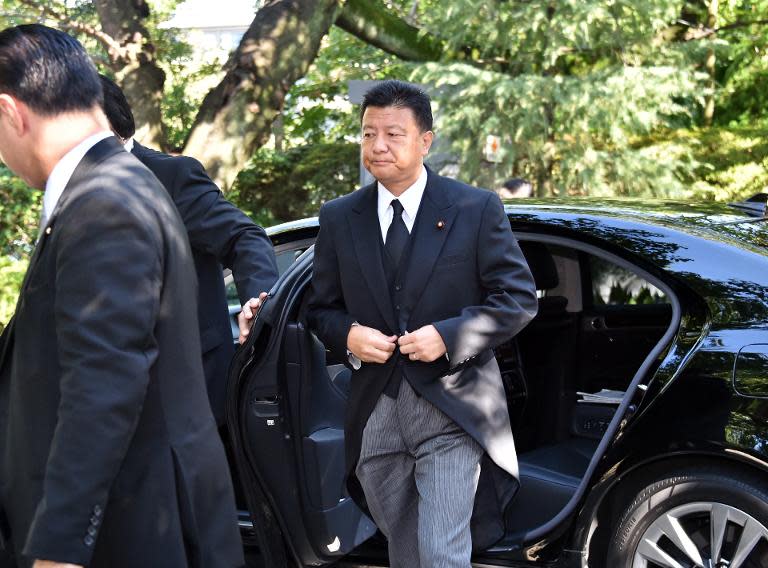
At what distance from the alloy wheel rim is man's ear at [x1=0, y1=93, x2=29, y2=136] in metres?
→ 2.18

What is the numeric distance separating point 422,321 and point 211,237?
2.81ft

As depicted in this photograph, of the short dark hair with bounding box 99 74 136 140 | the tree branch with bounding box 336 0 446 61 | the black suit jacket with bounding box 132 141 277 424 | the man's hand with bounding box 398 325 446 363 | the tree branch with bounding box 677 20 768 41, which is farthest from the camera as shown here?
the tree branch with bounding box 677 20 768 41

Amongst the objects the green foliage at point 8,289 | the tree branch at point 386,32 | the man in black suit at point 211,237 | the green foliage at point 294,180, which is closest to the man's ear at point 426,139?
the man in black suit at point 211,237

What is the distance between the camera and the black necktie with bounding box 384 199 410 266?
3385mm

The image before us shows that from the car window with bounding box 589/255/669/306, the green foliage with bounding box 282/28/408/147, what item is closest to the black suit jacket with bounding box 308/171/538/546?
the car window with bounding box 589/255/669/306

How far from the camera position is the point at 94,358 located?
6.73 feet

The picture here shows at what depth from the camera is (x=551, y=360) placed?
193 inches

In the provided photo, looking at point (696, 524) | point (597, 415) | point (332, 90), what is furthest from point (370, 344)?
point (332, 90)

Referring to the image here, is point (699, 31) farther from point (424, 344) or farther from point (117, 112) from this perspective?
point (424, 344)

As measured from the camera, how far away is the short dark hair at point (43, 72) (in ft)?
7.09

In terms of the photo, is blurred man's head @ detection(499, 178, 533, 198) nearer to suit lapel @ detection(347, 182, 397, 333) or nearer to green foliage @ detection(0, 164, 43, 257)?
suit lapel @ detection(347, 182, 397, 333)

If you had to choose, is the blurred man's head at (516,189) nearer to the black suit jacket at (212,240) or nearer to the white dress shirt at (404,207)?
the black suit jacket at (212,240)

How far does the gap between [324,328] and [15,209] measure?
827 centimetres

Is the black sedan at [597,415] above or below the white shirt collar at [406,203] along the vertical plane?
below
